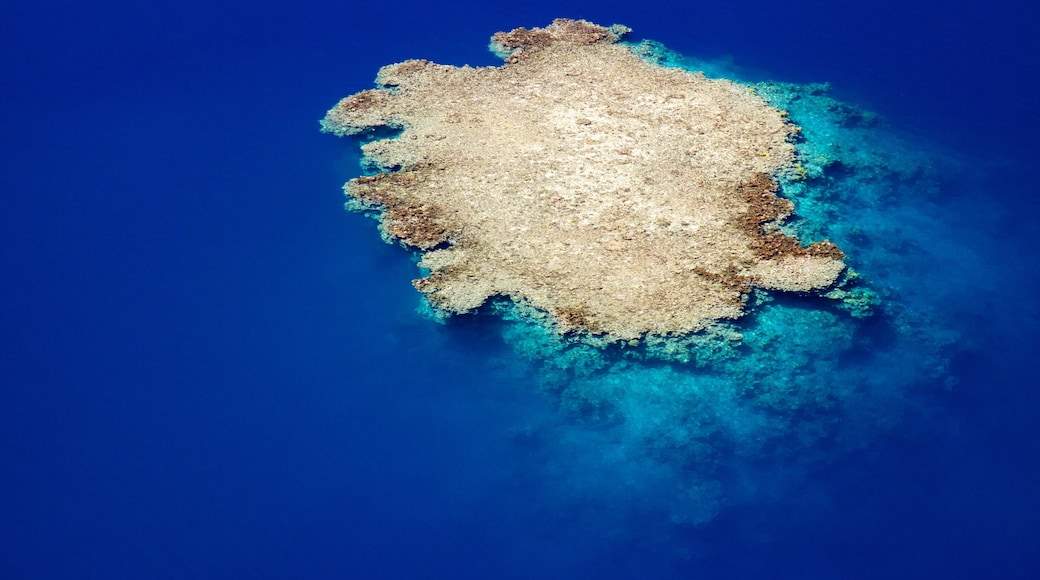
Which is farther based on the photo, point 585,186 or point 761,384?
point 585,186

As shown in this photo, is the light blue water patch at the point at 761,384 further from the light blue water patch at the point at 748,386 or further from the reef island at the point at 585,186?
the reef island at the point at 585,186

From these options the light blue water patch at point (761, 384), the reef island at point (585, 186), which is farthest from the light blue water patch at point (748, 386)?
the reef island at point (585, 186)

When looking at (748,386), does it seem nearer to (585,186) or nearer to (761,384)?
(761,384)

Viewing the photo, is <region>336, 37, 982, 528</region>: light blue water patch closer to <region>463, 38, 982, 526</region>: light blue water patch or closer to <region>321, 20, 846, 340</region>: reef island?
<region>463, 38, 982, 526</region>: light blue water patch

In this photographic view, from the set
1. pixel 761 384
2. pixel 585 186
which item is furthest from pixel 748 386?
pixel 585 186

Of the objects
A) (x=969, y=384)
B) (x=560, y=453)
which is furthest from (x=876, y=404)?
(x=560, y=453)

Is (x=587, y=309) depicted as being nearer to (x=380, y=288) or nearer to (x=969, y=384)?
(x=380, y=288)

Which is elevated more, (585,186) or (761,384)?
(585,186)

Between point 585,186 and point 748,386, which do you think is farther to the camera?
point 585,186
